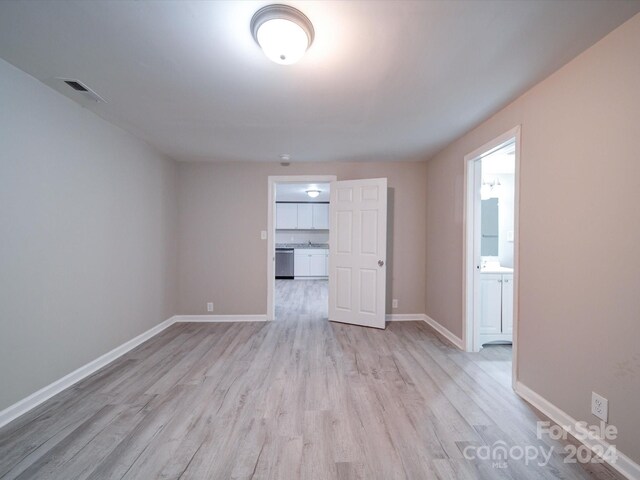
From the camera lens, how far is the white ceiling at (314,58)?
1.26 m

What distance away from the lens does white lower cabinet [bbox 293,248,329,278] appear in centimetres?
747

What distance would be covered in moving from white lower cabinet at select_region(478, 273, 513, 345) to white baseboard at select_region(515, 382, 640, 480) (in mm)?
940

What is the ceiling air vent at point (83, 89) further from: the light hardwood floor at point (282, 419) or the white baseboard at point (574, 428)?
the white baseboard at point (574, 428)

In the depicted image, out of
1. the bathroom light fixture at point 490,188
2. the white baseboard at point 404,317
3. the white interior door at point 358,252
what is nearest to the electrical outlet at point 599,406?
the white interior door at point 358,252

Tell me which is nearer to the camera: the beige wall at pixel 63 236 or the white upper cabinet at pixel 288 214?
the beige wall at pixel 63 236

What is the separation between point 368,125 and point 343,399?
239 cm

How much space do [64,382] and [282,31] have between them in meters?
2.91

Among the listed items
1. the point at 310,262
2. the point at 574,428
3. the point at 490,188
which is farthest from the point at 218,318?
the point at 490,188

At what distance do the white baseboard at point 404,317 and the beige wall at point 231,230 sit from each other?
6 cm

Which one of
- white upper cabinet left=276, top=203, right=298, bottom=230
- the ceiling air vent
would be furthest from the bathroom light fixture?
white upper cabinet left=276, top=203, right=298, bottom=230

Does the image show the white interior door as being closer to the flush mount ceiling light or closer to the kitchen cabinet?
the flush mount ceiling light

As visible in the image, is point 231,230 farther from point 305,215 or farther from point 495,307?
point 305,215

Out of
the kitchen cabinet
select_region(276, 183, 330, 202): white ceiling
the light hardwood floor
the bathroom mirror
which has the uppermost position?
select_region(276, 183, 330, 202): white ceiling

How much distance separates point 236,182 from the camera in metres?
3.82
